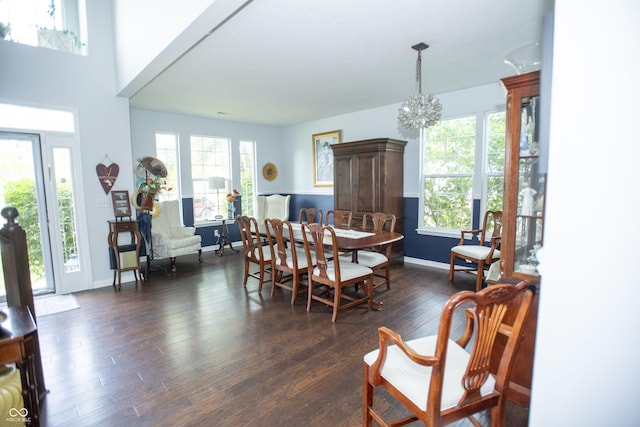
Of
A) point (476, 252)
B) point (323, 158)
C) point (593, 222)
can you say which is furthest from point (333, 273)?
point (323, 158)

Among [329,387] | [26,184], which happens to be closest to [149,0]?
[26,184]

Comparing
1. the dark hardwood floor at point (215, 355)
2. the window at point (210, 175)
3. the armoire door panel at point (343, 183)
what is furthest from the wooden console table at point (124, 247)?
the armoire door panel at point (343, 183)

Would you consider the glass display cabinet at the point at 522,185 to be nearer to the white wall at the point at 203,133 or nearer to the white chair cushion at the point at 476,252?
the white chair cushion at the point at 476,252

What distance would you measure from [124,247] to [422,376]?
4.15 meters

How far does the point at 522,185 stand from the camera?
1.88 meters

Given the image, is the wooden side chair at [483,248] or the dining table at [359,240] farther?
the wooden side chair at [483,248]

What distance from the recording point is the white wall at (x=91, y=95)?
3.35 metres

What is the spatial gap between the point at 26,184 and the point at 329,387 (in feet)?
13.5

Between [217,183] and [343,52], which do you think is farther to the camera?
[217,183]

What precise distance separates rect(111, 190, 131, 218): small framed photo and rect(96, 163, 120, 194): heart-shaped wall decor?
100 millimetres

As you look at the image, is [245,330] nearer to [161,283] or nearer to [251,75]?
[161,283]

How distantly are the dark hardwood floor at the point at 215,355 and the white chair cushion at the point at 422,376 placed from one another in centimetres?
52

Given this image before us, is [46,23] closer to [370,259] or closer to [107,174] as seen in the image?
[107,174]

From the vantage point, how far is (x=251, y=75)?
3676 millimetres
